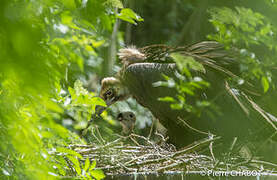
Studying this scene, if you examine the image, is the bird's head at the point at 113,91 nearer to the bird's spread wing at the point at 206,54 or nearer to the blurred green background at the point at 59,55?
the blurred green background at the point at 59,55

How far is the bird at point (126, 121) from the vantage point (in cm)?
198

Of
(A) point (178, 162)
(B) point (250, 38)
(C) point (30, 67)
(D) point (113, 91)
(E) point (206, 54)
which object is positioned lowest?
(C) point (30, 67)

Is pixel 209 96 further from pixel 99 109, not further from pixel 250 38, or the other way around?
pixel 99 109

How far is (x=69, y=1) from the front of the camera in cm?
51

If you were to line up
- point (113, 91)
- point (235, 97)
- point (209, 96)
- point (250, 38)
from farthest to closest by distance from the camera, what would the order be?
point (113, 91) < point (235, 97) < point (209, 96) < point (250, 38)

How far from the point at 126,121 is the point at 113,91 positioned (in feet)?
1.03

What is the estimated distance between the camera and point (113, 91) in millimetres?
2275

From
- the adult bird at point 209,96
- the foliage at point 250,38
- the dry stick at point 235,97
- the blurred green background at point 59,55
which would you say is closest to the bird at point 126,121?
the adult bird at point 209,96

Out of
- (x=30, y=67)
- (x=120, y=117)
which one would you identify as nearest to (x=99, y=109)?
(x=120, y=117)

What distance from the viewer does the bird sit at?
77.9 inches

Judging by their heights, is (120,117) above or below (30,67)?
above

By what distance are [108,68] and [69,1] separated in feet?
5.13

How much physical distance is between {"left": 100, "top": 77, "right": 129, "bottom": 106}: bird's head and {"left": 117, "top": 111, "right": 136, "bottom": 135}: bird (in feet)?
0.77

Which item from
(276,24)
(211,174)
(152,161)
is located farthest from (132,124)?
(276,24)
